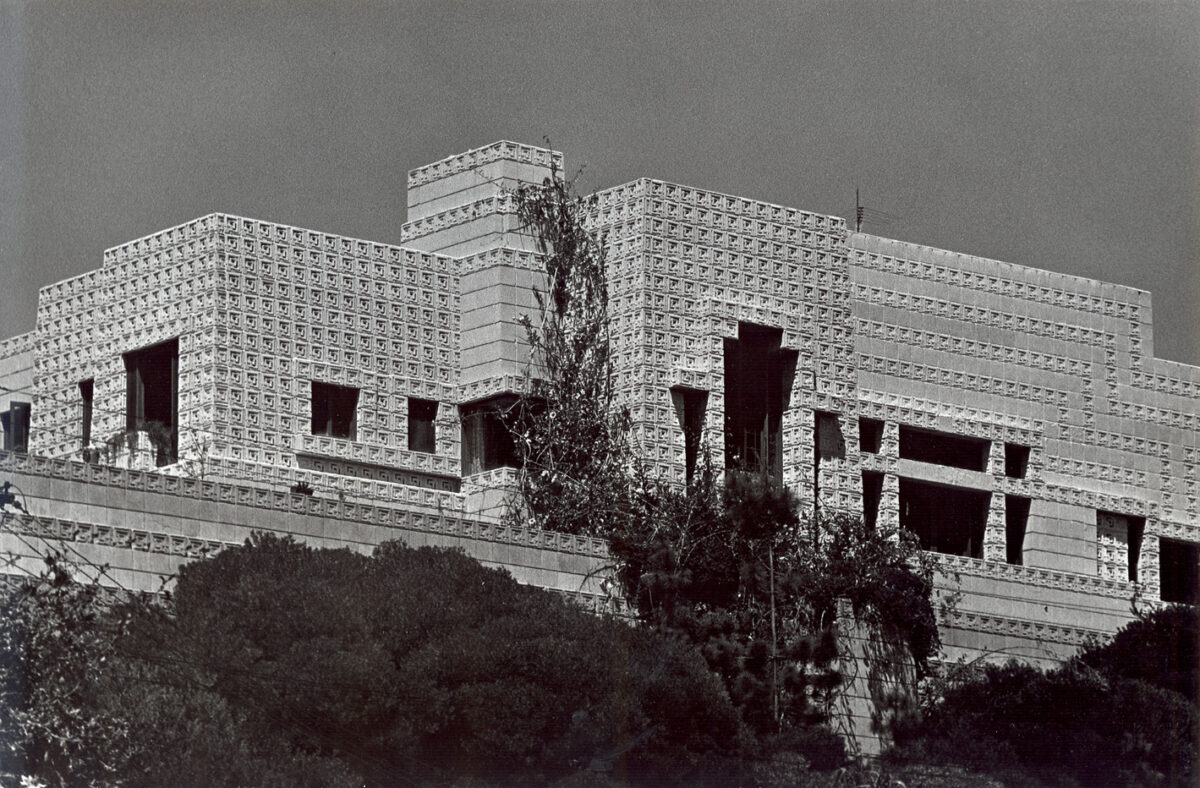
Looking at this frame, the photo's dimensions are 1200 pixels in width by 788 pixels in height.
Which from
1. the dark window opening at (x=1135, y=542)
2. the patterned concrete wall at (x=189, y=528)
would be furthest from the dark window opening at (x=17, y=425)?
the dark window opening at (x=1135, y=542)

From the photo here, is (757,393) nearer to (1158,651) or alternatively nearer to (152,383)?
(1158,651)

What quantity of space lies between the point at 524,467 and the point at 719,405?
573 cm

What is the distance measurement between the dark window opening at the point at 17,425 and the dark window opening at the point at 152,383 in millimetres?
5654

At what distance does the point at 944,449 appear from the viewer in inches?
3150

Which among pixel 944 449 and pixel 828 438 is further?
pixel 944 449

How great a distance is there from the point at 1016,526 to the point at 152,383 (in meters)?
25.9

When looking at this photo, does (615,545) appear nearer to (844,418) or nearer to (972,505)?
(844,418)

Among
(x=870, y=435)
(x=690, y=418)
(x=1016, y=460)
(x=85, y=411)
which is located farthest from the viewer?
(x=1016, y=460)

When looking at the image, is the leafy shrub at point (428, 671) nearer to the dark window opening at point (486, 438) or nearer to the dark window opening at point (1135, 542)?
the dark window opening at point (486, 438)

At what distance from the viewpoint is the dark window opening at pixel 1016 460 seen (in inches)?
3169

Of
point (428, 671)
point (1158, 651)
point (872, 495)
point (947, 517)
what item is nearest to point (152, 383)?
point (428, 671)

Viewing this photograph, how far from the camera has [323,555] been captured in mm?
57406

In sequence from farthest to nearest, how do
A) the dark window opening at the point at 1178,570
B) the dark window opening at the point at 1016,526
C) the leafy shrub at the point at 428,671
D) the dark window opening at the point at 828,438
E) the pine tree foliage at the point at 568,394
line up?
1. the dark window opening at the point at 1178,570
2. the dark window opening at the point at 1016,526
3. the dark window opening at the point at 828,438
4. the pine tree foliage at the point at 568,394
5. the leafy shrub at the point at 428,671

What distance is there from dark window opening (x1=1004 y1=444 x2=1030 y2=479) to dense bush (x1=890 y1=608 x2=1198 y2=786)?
10.9 m
